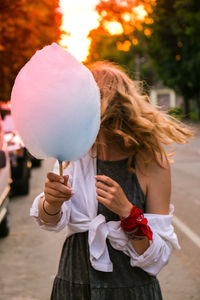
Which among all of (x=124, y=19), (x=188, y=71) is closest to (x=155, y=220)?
(x=188, y=71)

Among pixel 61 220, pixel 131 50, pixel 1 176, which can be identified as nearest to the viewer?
pixel 61 220

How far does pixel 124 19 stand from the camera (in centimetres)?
4231

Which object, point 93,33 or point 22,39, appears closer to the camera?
point 22,39

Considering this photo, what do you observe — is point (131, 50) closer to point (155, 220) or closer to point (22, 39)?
point (22, 39)

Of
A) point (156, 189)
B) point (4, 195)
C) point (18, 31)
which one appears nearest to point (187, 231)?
point (4, 195)

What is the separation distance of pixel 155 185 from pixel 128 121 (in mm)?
298

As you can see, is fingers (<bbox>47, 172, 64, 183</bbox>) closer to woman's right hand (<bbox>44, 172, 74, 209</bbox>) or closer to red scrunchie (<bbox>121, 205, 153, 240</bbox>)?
woman's right hand (<bbox>44, 172, 74, 209</bbox>)

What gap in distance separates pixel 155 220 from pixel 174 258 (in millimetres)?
3450

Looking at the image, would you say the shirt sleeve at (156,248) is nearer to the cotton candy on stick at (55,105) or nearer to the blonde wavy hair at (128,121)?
the blonde wavy hair at (128,121)

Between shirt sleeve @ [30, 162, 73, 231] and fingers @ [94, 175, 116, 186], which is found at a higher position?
fingers @ [94, 175, 116, 186]

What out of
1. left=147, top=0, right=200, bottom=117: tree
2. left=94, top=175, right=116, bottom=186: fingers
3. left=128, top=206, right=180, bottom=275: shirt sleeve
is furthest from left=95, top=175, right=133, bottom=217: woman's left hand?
left=147, top=0, right=200, bottom=117: tree

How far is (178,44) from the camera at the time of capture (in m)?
34.8

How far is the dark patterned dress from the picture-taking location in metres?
1.98

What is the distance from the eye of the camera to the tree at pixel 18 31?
1213 cm
